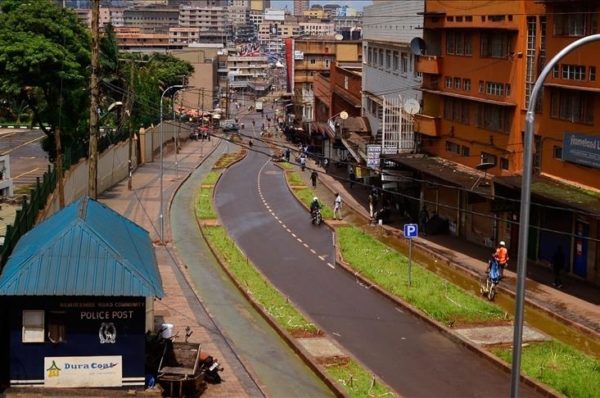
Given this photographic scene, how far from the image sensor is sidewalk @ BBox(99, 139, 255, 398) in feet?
61.6

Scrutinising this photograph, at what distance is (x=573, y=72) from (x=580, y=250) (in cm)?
553

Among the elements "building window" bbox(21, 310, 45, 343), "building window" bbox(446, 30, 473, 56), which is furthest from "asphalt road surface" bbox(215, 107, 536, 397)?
"building window" bbox(446, 30, 473, 56)

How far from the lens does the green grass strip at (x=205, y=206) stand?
43.7 metres

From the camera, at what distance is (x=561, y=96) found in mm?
29250

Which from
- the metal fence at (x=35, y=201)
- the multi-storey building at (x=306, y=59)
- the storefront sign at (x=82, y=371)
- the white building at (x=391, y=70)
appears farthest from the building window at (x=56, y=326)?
the multi-storey building at (x=306, y=59)

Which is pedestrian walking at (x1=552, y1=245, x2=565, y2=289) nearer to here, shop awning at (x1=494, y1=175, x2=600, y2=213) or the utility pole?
shop awning at (x1=494, y1=175, x2=600, y2=213)

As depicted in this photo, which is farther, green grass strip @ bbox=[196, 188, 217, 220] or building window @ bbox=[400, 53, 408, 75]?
building window @ bbox=[400, 53, 408, 75]

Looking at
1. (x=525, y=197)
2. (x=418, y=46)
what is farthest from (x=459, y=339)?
(x=418, y=46)

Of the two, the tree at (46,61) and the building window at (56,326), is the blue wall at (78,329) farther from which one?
the tree at (46,61)

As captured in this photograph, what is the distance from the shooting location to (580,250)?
28.8 m

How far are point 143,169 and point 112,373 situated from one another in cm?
4886

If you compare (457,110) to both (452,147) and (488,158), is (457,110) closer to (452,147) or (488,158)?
(452,147)

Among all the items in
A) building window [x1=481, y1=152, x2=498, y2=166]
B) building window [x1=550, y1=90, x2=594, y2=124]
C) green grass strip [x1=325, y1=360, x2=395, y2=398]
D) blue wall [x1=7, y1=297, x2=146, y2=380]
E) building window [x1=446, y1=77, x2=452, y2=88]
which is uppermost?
building window [x1=446, y1=77, x2=452, y2=88]

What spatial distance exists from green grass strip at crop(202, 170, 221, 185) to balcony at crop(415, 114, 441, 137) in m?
21.4
